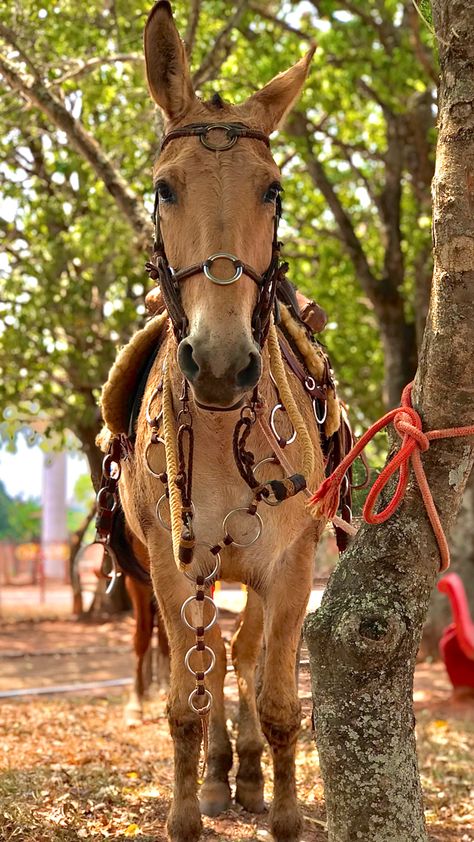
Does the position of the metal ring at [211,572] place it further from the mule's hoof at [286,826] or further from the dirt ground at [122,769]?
the mule's hoof at [286,826]

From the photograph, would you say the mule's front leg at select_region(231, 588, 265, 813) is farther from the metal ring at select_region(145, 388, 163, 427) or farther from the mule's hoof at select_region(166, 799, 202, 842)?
the metal ring at select_region(145, 388, 163, 427)

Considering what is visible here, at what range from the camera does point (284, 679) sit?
384 centimetres

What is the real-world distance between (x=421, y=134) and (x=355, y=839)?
1022 cm

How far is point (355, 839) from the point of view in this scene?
2924mm

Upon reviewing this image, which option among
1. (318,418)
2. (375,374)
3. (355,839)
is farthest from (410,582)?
(375,374)

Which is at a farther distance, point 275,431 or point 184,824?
point 184,824

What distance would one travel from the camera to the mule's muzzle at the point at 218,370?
9.32 ft

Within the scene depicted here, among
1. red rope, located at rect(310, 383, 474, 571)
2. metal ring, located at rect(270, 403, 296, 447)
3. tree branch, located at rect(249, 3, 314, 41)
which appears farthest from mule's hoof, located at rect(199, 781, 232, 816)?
tree branch, located at rect(249, 3, 314, 41)

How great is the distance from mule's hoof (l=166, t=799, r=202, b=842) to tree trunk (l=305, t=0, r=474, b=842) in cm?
97

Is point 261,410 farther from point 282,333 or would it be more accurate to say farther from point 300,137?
point 300,137

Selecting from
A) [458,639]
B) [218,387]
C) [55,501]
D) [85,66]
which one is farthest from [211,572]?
[55,501]

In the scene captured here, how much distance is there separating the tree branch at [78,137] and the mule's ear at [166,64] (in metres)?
3.08

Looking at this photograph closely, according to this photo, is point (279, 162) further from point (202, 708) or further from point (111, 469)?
point (202, 708)

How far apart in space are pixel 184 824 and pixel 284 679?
70cm
